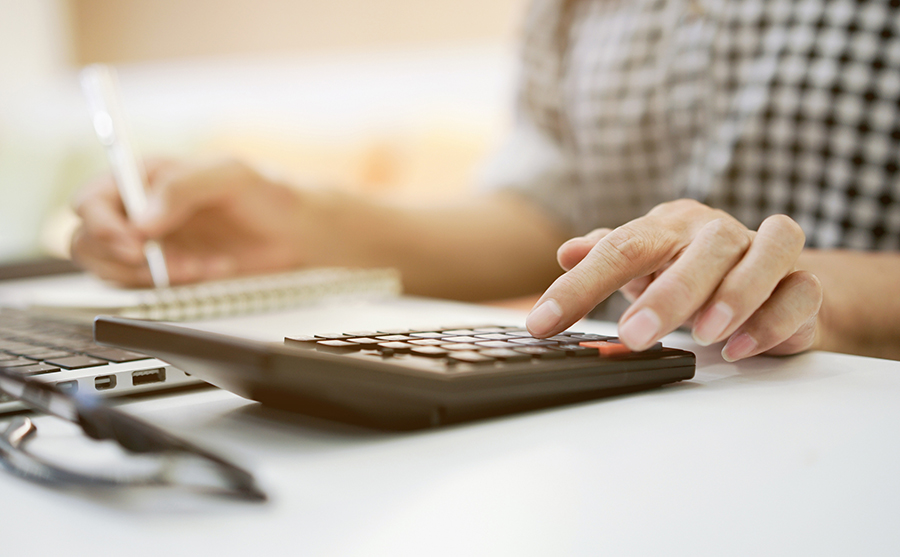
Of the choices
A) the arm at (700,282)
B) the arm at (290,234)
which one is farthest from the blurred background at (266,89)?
the arm at (700,282)

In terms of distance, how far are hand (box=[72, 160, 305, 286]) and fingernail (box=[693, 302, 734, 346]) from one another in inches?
18.6

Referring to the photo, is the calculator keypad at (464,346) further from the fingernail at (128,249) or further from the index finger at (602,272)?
the fingernail at (128,249)

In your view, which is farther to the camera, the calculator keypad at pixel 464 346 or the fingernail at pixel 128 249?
the fingernail at pixel 128 249

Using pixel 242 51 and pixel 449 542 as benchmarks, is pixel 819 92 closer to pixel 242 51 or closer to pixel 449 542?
pixel 449 542

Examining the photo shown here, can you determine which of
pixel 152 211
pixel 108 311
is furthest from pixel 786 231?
pixel 152 211

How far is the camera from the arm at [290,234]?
24.8 inches

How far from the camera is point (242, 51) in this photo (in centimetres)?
221

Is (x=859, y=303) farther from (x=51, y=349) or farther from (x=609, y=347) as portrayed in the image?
(x=51, y=349)

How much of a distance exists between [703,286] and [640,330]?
4 cm

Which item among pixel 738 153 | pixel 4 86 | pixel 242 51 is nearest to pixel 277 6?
pixel 242 51

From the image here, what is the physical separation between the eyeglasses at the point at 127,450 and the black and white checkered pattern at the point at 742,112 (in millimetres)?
558

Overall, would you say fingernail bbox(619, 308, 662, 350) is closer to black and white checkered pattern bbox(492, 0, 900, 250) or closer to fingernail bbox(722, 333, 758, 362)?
fingernail bbox(722, 333, 758, 362)

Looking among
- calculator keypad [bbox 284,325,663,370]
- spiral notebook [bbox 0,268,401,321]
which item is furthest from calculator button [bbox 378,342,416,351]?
spiral notebook [bbox 0,268,401,321]

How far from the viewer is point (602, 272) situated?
0.29 meters
